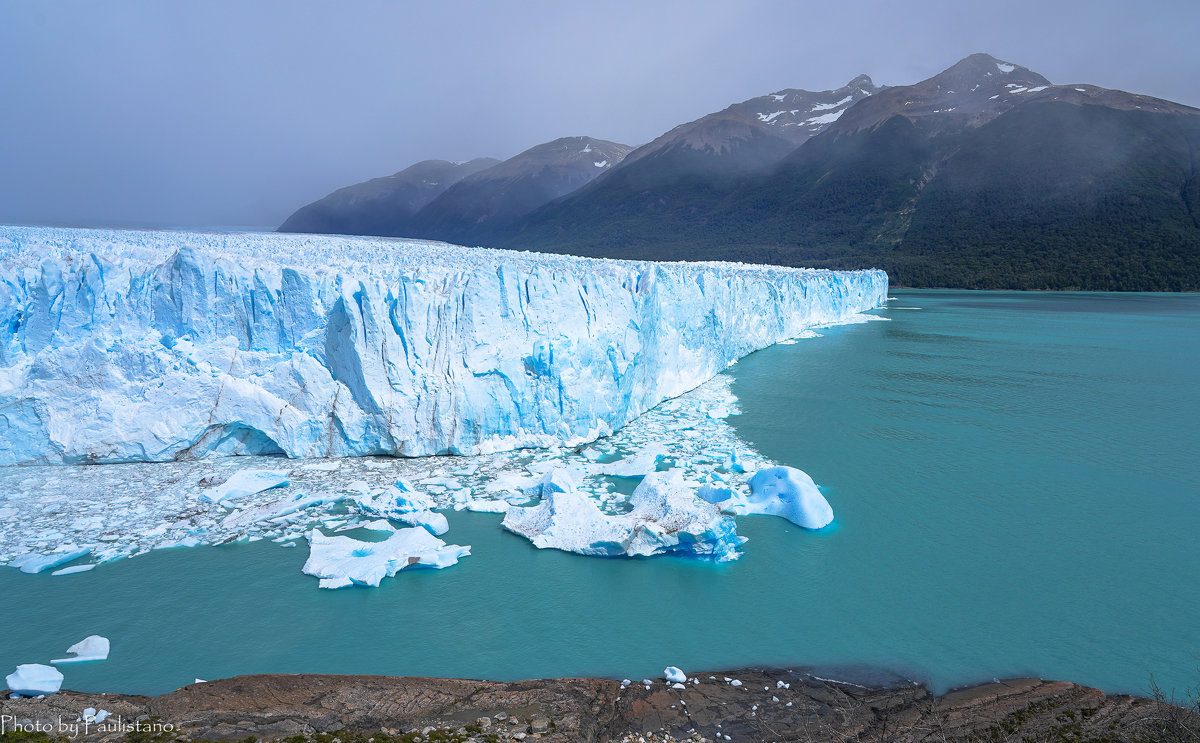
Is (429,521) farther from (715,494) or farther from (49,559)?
(49,559)

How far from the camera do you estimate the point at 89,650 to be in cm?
475

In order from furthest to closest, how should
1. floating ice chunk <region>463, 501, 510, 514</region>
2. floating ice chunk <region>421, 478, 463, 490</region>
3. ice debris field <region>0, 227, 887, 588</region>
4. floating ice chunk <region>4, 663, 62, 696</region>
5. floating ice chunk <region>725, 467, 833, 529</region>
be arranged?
floating ice chunk <region>421, 478, 463, 490</region>, floating ice chunk <region>463, 501, 510, 514</region>, floating ice chunk <region>725, 467, 833, 529</region>, ice debris field <region>0, 227, 887, 588</region>, floating ice chunk <region>4, 663, 62, 696</region>

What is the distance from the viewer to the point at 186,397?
8.77 m

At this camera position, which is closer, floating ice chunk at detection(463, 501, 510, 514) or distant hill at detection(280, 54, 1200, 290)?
floating ice chunk at detection(463, 501, 510, 514)

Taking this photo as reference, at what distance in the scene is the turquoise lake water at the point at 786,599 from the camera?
489 centimetres

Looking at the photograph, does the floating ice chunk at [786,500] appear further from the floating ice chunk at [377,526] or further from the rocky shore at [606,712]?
the floating ice chunk at [377,526]

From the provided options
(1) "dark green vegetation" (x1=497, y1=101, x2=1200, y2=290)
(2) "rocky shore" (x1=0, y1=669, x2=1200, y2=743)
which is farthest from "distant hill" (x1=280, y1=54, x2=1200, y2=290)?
(2) "rocky shore" (x1=0, y1=669, x2=1200, y2=743)

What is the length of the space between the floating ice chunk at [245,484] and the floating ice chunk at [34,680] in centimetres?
319

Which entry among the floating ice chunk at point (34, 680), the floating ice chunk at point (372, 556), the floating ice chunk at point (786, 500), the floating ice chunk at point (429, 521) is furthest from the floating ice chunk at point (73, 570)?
the floating ice chunk at point (786, 500)

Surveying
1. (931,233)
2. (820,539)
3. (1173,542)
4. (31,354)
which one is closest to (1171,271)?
(931,233)

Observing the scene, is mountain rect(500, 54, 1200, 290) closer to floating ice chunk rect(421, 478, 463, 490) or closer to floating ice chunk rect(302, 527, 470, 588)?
floating ice chunk rect(421, 478, 463, 490)

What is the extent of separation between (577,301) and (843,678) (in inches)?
291

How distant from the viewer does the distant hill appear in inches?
1870

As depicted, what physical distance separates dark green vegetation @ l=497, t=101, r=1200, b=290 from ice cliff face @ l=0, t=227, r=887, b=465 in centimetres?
4644
